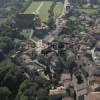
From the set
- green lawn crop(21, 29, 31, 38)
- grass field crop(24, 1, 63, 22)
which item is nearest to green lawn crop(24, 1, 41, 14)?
grass field crop(24, 1, 63, 22)

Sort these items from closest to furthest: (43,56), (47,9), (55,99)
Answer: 1. (55,99)
2. (43,56)
3. (47,9)

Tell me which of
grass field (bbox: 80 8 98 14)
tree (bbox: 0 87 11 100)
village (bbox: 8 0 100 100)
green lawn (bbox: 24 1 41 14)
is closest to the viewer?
tree (bbox: 0 87 11 100)

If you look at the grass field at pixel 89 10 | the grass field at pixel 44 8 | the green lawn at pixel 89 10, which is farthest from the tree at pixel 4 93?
the green lawn at pixel 89 10

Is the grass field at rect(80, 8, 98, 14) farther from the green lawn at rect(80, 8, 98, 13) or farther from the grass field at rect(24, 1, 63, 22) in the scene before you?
the grass field at rect(24, 1, 63, 22)

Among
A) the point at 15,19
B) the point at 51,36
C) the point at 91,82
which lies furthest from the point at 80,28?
the point at 91,82

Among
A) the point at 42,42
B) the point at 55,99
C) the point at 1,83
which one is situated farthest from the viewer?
the point at 42,42

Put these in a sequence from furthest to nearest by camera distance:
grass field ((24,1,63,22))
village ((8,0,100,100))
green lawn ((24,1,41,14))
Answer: green lawn ((24,1,41,14)) < grass field ((24,1,63,22)) < village ((8,0,100,100))

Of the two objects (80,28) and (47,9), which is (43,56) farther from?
(47,9)

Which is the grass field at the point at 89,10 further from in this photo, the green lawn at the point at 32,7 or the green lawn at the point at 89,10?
the green lawn at the point at 32,7

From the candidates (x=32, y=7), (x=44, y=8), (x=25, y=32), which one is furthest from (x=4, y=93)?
(x=32, y=7)

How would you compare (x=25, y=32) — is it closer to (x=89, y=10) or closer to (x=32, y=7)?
(x=32, y=7)

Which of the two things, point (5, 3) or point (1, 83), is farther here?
point (5, 3)
